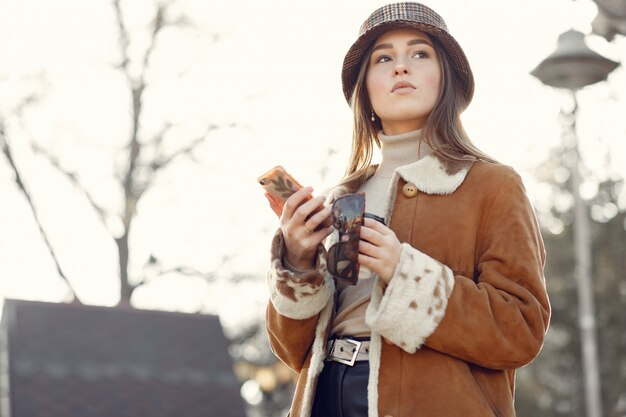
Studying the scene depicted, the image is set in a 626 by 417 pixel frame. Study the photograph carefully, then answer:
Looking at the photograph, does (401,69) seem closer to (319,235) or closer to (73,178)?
(319,235)

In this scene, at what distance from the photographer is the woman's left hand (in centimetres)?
265

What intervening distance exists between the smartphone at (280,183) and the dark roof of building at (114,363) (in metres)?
8.36

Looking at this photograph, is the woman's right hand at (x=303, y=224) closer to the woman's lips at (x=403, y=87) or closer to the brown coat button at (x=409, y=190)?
the brown coat button at (x=409, y=190)

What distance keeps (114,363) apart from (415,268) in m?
9.42

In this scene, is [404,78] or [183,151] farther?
[183,151]

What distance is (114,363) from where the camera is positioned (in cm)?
1163

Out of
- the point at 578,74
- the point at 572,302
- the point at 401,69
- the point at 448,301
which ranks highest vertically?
the point at 401,69

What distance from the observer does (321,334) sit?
2906mm

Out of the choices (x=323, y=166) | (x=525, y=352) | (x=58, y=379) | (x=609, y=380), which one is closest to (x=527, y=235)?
(x=525, y=352)

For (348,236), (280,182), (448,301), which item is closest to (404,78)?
(280,182)

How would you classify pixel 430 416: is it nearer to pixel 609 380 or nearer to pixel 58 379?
pixel 58 379

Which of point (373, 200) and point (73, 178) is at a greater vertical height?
point (373, 200)

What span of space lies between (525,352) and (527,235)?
302 mm

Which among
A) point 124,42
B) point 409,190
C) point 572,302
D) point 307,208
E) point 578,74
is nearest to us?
point 307,208
